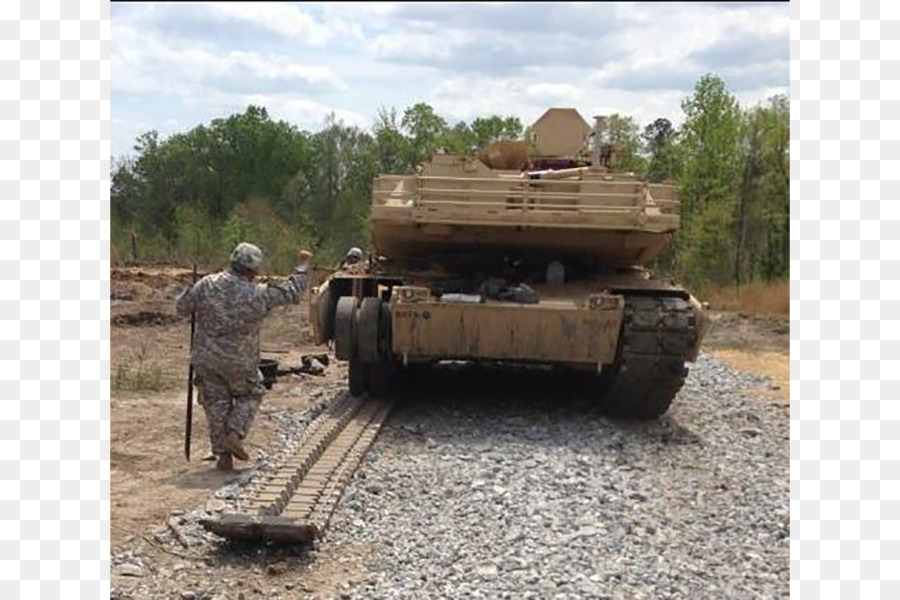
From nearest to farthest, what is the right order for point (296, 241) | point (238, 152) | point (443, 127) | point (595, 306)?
point (595, 306) → point (296, 241) → point (443, 127) → point (238, 152)

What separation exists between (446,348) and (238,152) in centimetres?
3506

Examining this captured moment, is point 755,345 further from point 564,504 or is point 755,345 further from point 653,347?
point 564,504

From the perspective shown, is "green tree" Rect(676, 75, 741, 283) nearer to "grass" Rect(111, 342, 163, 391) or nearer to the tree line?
the tree line

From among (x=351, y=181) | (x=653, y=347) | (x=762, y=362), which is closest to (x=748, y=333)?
(x=762, y=362)

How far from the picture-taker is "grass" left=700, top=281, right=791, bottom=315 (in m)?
25.7

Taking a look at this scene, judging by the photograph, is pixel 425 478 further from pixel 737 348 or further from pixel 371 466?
pixel 737 348

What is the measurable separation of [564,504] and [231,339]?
7.98 feet

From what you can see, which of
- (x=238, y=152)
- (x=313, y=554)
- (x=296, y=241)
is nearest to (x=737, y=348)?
(x=296, y=241)

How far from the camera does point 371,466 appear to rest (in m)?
7.98

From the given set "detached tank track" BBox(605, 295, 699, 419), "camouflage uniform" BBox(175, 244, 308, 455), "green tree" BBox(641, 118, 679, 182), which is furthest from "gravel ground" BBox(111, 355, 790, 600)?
"green tree" BBox(641, 118, 679, 182)

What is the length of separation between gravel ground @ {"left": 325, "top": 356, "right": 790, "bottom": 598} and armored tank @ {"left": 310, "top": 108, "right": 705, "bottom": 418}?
57 cm

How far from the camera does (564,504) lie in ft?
23.4

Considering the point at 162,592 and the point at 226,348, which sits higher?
the point at 226,348

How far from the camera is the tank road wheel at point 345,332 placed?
10.2m
